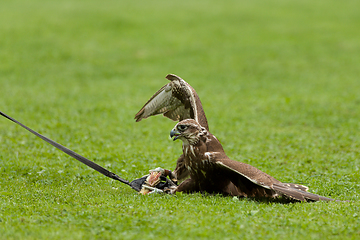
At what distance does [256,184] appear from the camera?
6.37m

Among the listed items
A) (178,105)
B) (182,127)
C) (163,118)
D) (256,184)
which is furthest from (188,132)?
(163,118)

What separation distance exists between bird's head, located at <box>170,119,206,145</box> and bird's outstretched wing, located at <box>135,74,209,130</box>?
26.7 inches

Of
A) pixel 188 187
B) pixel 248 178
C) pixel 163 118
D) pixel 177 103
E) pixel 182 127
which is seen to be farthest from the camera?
pixel 163 118

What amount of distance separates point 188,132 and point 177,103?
1729 millimetres

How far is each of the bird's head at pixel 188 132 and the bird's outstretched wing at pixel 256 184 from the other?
0.56 m

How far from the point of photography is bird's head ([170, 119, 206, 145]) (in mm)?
6832

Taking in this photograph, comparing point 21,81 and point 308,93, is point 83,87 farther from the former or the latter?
point 308,93

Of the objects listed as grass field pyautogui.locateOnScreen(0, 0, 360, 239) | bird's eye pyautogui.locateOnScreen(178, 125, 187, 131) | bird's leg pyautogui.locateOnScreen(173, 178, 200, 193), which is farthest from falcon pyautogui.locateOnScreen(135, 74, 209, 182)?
grass field pyautogui.locateOnScreen(0, 0, 360, 239)

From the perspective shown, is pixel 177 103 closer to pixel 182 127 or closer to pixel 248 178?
pixel 182 127

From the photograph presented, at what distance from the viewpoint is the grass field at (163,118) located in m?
5.91

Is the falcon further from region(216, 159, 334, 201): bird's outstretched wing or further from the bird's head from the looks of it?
region(216, 159, 334, 201): bird's outstretched wing

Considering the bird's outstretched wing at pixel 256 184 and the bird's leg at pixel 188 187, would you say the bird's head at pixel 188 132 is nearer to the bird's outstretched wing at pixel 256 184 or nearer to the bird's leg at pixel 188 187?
the bird's outstretched wing at pixel 256 184

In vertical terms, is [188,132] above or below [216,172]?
above

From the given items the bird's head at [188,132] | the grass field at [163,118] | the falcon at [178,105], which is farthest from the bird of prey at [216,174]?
the falcon at [178,105]
